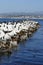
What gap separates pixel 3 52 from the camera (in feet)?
79.4

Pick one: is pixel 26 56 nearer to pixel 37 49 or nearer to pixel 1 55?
pixel 1 55

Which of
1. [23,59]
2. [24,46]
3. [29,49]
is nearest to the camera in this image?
[23,59]

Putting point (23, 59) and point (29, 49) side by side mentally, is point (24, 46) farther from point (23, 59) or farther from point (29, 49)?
point (23, 59)

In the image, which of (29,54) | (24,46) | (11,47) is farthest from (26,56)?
(24,46)

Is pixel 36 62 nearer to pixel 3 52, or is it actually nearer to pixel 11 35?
pixel 3 52

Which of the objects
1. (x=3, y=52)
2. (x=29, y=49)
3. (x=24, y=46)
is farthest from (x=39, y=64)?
(x=24, y=46)

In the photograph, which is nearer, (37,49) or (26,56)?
(26,56)

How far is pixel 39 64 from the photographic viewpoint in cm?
2112

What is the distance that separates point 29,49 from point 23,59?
15.3 ft

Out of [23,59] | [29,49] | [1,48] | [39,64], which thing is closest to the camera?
[39,64]

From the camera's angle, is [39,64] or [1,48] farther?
[1,48]

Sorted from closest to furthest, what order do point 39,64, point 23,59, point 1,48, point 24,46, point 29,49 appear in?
point 39,64, point 23,59, point 1,48, point 29,49, point 24,46

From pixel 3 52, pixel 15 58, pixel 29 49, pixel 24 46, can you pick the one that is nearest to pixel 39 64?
pixel 15 58

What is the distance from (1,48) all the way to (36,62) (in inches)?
161
